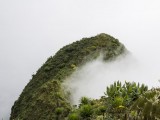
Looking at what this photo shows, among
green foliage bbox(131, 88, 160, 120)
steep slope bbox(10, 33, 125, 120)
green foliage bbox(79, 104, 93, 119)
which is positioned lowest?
green foliage bbox(131, 88, 160, 120)

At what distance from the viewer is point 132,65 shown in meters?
39.8

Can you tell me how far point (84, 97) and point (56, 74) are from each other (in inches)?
420

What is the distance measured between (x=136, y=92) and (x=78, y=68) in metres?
13.5

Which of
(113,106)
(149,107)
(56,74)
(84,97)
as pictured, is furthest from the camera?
(56,74)

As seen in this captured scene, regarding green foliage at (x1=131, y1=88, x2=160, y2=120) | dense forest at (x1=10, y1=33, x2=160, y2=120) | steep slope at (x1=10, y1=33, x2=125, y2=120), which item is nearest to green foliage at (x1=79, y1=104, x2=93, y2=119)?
dense forest at (x1=10, y1=33, x2=160, y2=120)

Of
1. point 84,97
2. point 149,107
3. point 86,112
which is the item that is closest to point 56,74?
point 84,97

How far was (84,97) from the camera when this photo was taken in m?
22.5

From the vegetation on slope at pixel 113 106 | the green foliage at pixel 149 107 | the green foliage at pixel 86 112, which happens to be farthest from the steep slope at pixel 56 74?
the green foliage at pixel 149 107

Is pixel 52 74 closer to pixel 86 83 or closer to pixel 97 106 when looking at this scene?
pixel 86 83

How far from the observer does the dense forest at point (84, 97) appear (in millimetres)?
15984

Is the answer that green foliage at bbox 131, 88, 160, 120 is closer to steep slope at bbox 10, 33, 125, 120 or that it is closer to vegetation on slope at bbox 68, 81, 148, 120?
vegetation on slope at bbox 68, 81, 148, 120

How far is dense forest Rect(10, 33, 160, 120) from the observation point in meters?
16.0

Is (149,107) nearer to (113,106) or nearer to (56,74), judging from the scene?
(113,106)

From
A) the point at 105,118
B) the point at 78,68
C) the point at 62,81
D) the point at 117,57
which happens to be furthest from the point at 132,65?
the point at 105,118
